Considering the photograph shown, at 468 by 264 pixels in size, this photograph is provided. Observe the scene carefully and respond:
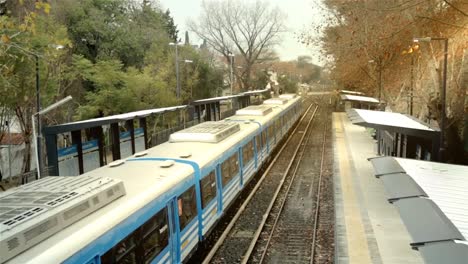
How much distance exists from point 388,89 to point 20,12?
95.8 feet

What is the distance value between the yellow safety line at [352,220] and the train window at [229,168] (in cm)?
357

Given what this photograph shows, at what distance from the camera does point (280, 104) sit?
32.3m

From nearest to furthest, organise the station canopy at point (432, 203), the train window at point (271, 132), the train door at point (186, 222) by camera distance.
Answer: the station canopy at point (432, 203), the train door at point (186, 222), the train window at point (271, 132)

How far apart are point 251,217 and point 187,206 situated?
5060 mm

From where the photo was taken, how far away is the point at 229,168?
13516 millimetres

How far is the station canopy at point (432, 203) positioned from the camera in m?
4.50

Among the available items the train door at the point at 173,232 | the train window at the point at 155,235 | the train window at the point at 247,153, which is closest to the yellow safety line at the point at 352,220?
the train window at the point at 247,153

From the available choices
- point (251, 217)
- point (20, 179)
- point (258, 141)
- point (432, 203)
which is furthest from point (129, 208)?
point (258, 141)

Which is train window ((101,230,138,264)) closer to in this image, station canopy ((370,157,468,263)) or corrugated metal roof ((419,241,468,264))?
station canopy ((370,157,468,263))

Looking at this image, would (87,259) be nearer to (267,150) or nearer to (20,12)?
(267,150)

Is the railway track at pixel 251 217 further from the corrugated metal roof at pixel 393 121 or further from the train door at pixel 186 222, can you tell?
the corrugated metal roof at pixel 393 121

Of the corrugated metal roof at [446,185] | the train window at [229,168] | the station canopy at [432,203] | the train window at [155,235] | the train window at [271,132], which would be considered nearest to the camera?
the station canopy at [432,203]

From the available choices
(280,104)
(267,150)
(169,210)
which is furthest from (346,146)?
(169,210)

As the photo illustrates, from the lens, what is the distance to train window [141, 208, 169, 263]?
290 inches
